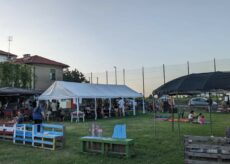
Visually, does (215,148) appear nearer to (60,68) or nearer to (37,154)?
(37,154)

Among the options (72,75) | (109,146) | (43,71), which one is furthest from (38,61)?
(109,146)

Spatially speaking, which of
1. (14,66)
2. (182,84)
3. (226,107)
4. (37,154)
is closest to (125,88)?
(226,107)

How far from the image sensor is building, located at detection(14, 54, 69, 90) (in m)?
37.0

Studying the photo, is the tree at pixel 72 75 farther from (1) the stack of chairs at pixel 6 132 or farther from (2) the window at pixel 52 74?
(1) the stack of chairs at pixel 6 132

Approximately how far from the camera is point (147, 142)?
35.0ft

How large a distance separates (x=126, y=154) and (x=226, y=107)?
2357 cm

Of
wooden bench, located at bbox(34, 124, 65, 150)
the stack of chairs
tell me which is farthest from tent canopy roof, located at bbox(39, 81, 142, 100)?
wooden bench, located at bbox(34, 124, 65, 150)

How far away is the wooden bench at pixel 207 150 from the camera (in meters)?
6.14

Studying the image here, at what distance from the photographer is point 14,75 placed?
32.3 metres

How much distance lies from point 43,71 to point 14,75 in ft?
21.1

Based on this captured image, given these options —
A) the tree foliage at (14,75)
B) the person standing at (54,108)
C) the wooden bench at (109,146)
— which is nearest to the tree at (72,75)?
the tree foliage at (14,75)

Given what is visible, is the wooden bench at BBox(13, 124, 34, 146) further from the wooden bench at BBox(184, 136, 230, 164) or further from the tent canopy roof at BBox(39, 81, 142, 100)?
the tent canopy roof at BBox(39, 81, 142, 100)

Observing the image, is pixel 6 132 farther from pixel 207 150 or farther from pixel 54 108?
pixel 54 108

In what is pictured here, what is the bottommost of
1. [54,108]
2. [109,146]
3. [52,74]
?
[109,146]
